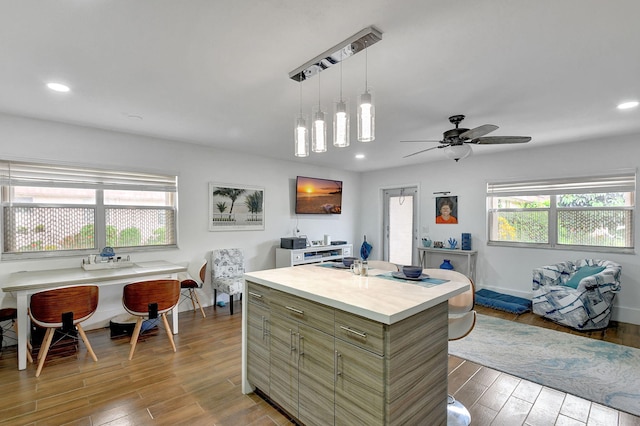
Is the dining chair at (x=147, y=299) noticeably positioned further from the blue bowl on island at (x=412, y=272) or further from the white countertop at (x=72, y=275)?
the blue bowl on island at (x=412, y=272)

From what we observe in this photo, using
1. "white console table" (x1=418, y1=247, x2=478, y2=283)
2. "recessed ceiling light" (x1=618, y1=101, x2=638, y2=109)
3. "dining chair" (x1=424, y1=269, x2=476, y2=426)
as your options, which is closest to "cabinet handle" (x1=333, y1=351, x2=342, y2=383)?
"dining chair" (x1=424, y1=269, x2=476, y2=426)

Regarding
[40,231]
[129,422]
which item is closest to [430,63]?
[129,422]

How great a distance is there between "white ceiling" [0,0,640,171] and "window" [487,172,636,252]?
103 centimetres

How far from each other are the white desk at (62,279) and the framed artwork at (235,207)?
120 centimetres

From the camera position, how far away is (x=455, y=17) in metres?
1.71

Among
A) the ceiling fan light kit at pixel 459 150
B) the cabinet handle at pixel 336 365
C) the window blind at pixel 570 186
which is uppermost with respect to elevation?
the ceiling fan light kit at pixel 459 150

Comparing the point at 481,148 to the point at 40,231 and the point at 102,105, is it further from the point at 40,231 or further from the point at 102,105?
the point at 40,231

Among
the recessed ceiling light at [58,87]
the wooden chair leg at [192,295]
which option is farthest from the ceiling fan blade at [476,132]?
the wooden chair leg at [192,295]

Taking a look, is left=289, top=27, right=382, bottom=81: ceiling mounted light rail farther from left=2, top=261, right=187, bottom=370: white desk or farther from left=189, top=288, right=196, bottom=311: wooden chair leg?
left=189, top=288, right=196, bottom=311: wooden chair leg

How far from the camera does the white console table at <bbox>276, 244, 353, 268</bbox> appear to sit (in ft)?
17.9

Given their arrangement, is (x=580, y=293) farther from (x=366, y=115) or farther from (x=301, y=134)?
(x=301, y=134)

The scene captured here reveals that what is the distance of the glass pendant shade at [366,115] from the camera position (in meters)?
1.86

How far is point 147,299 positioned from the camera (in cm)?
310

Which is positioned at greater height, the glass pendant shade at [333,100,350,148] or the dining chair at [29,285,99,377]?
the glass pendant shade at [333,100,350,148]
